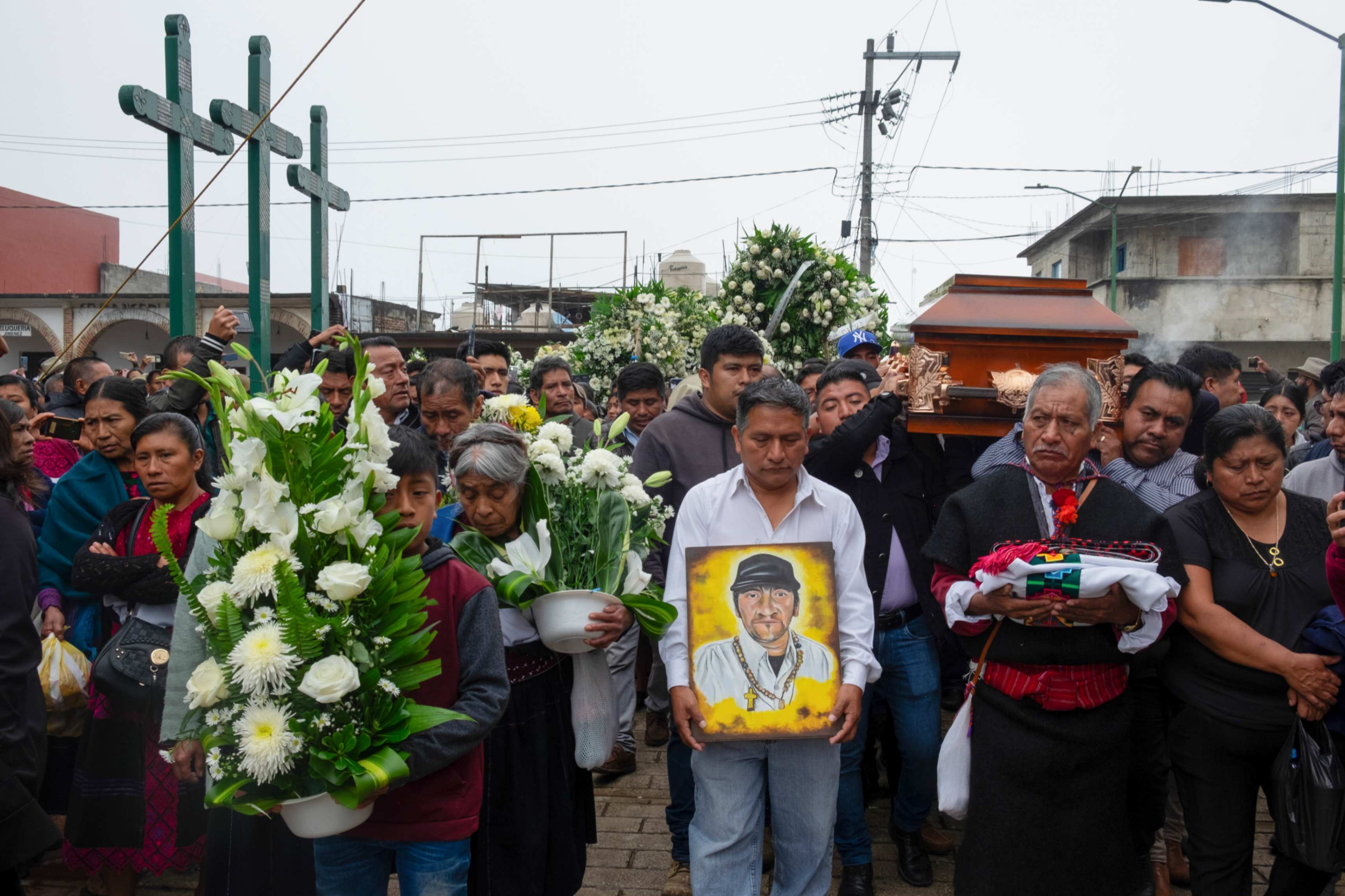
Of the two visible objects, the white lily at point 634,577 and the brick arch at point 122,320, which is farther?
the brick arch at point 122,320

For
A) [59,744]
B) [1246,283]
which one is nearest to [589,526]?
[59,744]

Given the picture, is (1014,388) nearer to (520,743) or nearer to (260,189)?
(520,743)

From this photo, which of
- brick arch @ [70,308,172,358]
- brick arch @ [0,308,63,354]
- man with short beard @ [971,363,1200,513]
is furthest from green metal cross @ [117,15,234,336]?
brick arch @ [0,308,63,354]

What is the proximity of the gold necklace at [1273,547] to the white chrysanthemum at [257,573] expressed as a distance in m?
2.99

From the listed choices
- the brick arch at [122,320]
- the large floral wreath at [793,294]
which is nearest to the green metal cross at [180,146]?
the large floral wreath at [793,294]

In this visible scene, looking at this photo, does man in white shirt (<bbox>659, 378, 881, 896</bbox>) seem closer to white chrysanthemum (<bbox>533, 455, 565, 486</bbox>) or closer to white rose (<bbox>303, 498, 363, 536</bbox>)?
white chrysanthemum (<bbox>533, 455, 565, 486</bbox>)

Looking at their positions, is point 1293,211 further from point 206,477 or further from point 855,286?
point 206,477

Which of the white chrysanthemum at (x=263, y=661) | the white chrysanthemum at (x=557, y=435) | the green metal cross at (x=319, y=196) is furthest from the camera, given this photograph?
the green metal cross at (x=319, y=196)

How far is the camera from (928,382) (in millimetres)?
4023

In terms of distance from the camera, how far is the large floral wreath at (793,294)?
8523 mm

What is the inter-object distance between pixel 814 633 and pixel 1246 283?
3382cm

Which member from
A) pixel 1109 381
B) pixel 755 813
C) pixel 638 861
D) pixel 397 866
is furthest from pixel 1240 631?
pixel 397 866

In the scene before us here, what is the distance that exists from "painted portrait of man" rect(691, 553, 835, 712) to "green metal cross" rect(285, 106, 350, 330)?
31.3 feet

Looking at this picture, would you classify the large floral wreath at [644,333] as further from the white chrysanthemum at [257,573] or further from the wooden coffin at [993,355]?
the white chrysanthemum at [257,573]
